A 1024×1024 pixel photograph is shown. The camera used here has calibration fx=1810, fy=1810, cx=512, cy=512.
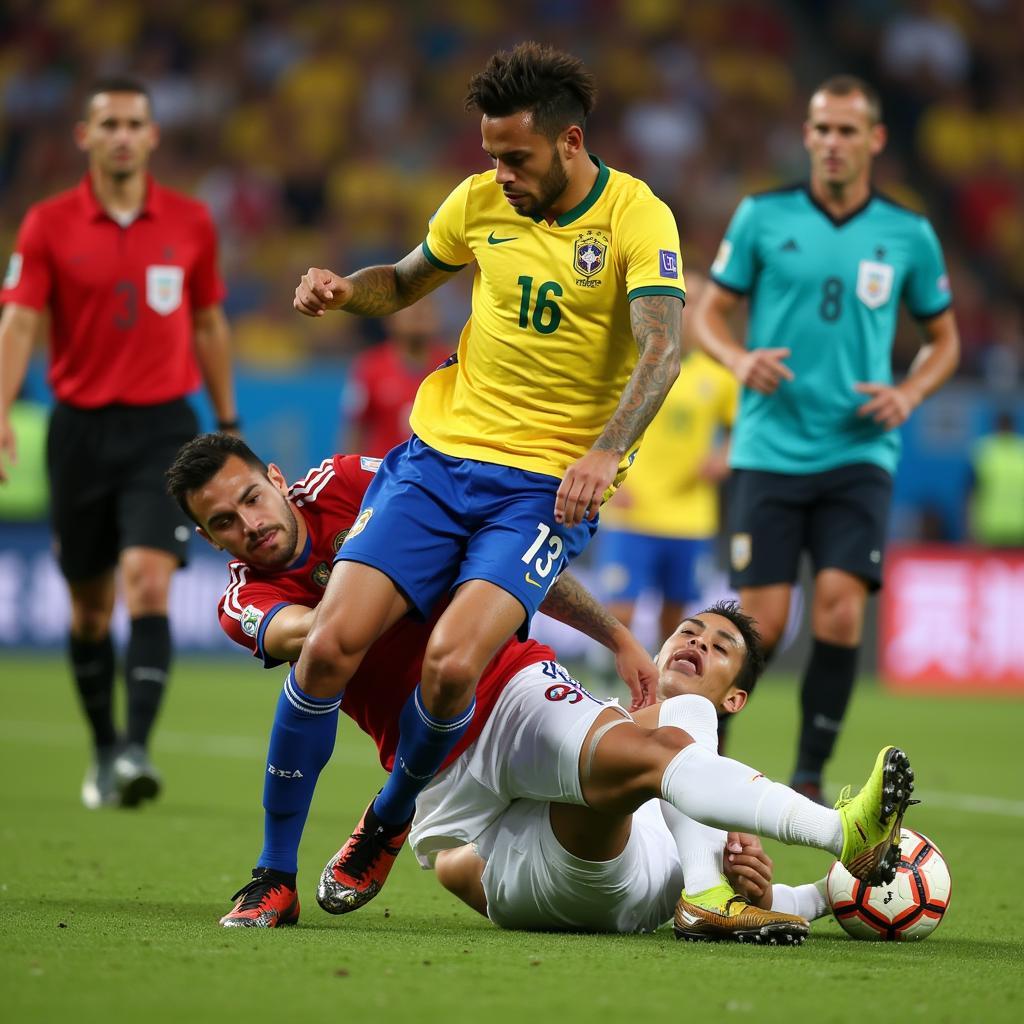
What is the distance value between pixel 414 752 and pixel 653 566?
19.1ft

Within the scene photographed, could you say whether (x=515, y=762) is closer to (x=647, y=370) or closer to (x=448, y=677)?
(x=448, y=677)

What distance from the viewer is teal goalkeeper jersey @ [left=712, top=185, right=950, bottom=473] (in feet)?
22.8

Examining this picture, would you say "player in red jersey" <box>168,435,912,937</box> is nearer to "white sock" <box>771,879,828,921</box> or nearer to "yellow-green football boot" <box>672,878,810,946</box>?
"yellow-green football boot" <box>672,878,810,946</box>

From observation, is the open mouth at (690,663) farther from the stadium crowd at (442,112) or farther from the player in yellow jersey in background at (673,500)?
the stadium crowd at (442,112)

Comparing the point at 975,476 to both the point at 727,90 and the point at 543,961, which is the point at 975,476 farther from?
the point at 543,961

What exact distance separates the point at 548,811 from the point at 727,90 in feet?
50.6

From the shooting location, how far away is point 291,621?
4465 millimetres

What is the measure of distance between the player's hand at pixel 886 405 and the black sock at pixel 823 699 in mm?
873

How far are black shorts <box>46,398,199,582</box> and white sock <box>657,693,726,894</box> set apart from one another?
332cm

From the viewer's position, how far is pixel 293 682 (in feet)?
14.4

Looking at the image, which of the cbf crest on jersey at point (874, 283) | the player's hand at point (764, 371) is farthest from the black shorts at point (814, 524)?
the cbf crest on jersey at point (874, 283)

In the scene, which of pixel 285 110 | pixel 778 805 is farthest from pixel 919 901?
pixel 285 110

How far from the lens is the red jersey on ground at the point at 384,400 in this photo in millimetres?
10797

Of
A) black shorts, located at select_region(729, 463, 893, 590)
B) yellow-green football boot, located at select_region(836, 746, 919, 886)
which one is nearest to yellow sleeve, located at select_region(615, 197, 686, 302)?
yellow-green football boot, located at select_region(836, 746, 919, 886)
